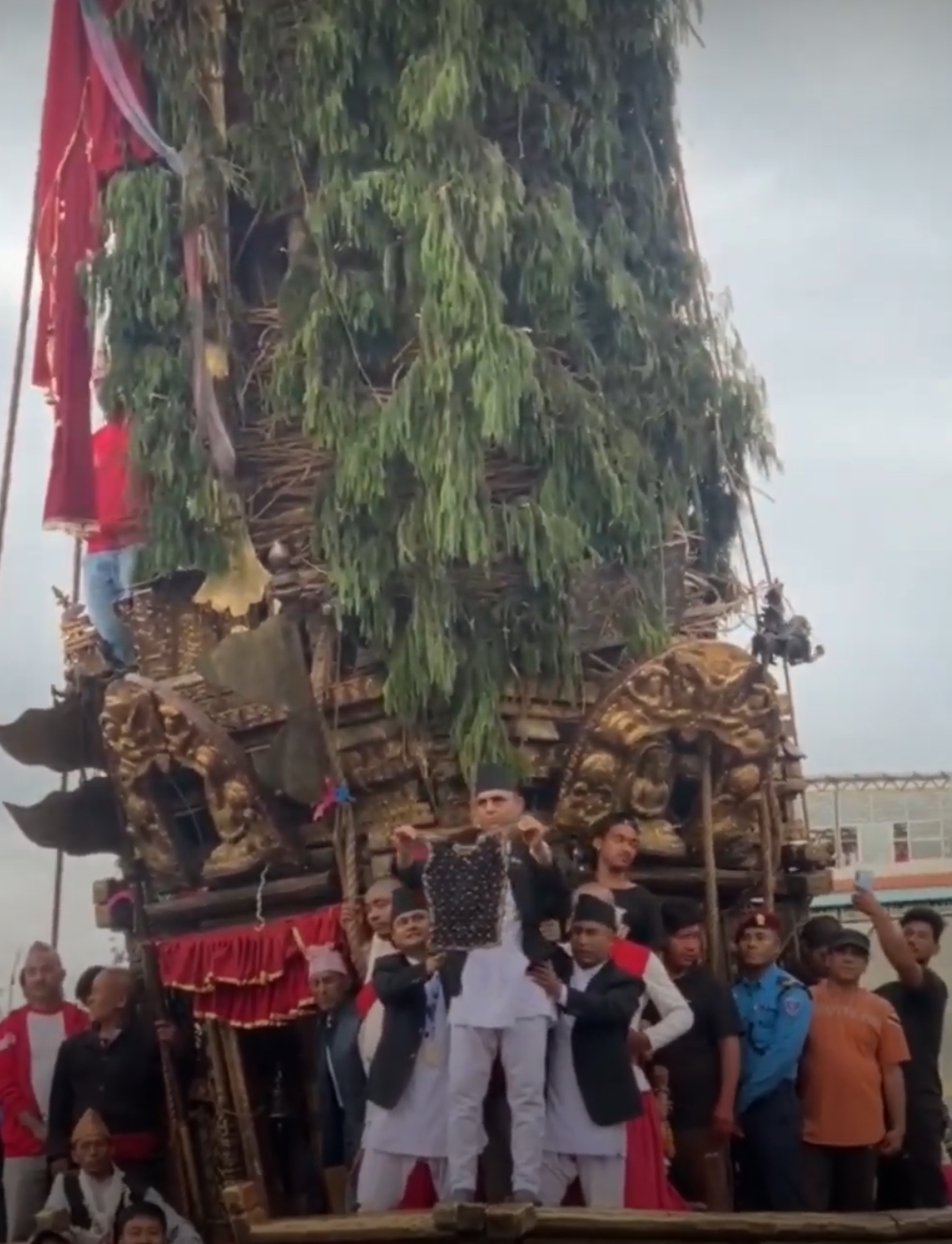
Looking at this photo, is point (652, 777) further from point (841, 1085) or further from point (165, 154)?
point (165, 154)

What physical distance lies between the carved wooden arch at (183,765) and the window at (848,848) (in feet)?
6.91

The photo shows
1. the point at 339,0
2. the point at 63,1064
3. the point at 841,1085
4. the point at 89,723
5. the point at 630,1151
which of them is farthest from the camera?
the point at 89,723

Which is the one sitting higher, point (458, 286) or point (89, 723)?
point (458, 286)

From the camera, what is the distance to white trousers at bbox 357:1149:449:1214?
3510mm

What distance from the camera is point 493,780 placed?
12.1 feet

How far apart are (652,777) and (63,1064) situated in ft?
5.15

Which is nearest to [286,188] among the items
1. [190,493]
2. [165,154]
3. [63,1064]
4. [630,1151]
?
[165,154]

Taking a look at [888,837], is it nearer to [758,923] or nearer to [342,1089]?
[758,923]

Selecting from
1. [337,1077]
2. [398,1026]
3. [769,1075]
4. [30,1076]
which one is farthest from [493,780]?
[30,1076]

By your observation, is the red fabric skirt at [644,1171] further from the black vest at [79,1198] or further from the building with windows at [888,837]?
the building with windows at [888,837]

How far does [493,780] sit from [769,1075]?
87 cm

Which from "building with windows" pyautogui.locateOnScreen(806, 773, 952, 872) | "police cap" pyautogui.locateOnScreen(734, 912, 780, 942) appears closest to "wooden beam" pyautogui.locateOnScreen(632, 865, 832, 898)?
"building with windows" pyautogui.locateOnScreen(806, 773, 952, 872)

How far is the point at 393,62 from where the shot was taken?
461 centimetres

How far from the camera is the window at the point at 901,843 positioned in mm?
5855
